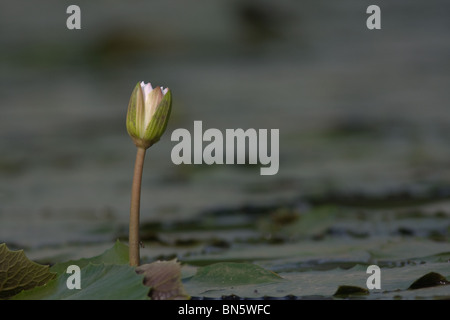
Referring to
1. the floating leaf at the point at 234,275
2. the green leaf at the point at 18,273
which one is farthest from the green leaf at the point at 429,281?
the green leaf at the point at 18,273

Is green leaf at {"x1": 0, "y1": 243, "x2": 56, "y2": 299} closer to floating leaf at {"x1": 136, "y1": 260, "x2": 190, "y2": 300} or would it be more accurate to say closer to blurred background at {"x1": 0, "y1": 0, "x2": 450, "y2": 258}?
floating leaf at {"x1": 136, "y1": 260, "x2": 190, "y2": 300}

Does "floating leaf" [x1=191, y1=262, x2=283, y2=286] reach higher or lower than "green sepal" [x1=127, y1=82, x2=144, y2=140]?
lower

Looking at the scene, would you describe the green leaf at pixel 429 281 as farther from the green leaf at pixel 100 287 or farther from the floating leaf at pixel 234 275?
the green leaf at pixel 100 287

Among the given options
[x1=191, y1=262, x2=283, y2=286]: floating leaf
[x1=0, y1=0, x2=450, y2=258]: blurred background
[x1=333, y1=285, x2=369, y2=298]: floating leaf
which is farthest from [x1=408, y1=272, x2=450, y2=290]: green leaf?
[x1=0, y1=0, x2=450, y2=258]: blurred background

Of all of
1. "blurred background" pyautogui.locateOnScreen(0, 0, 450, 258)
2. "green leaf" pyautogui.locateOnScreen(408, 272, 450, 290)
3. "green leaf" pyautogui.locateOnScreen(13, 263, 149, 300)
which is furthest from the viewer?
"blurred background" pyautogui.locateOnScreen(0, 0, 450, 258)

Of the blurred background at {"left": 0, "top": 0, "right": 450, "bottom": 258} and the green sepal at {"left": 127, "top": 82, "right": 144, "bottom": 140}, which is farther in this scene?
the blurred background at {"left": 0, "top": 0, "right": 450, "bottom": 258}

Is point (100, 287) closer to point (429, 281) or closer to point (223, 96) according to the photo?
point (429, 281)

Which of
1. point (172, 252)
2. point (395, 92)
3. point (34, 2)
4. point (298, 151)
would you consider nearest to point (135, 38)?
point (34, 2)
